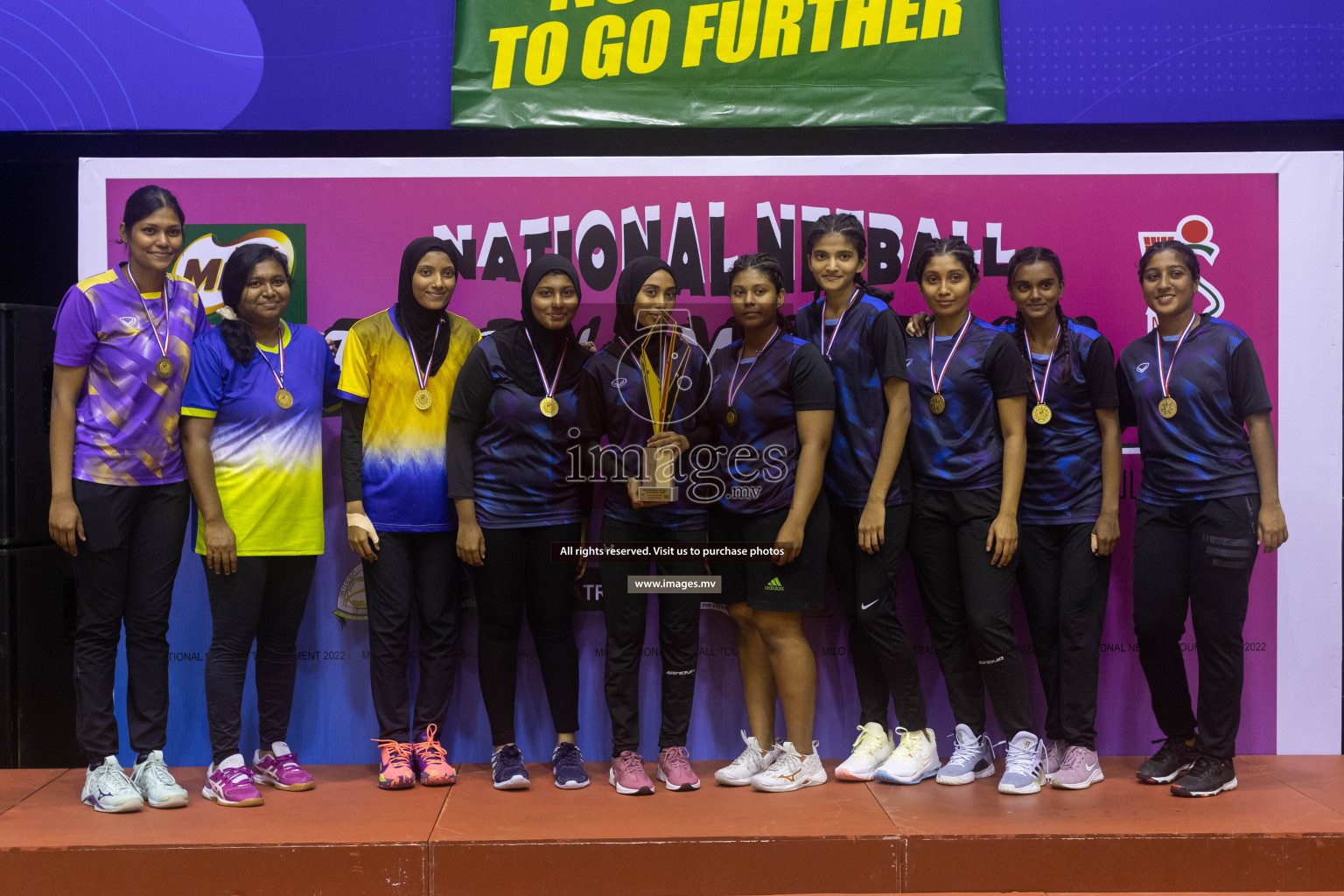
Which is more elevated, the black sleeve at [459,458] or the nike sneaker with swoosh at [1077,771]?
the black sleeve at [459,458]

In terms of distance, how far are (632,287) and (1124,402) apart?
6.09ft

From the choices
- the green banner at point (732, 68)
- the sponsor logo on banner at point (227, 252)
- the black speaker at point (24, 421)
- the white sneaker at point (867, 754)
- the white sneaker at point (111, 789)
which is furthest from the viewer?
the green banner at point (732, 68)

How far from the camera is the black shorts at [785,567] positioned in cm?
338

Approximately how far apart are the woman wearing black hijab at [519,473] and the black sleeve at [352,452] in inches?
13.6

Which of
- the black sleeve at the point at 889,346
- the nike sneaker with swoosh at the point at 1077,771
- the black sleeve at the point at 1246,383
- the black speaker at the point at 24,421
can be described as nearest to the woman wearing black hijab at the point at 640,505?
the black sleeve at the point at 889,346

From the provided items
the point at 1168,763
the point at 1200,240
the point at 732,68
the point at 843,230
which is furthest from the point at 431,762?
the point at 1200,240

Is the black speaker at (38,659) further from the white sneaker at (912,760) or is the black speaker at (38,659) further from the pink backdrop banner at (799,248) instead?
the white sneaker at (912,760)

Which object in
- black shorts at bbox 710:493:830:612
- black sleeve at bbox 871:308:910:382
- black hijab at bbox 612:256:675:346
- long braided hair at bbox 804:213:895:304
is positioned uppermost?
long braided hair at bbox 804:213:895:304

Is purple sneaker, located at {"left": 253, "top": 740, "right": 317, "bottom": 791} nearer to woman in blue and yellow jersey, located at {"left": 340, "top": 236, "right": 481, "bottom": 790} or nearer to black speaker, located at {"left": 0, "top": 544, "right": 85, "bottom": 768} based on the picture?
woman in blue and yellow jersey, located at {"left": 340, "top": 236, "right": 481, "bottom": 790}

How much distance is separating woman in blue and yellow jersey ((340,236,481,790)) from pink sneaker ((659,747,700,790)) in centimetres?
77

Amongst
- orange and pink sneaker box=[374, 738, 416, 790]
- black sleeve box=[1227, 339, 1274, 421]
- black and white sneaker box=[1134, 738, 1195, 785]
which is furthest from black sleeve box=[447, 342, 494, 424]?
black and white sneaker box=[1134, 738, 1195, 785]

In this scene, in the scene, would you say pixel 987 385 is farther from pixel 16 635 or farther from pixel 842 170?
pixel 16 635

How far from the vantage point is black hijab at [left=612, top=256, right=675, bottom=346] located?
3494mm

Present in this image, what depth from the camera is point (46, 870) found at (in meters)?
2.91
